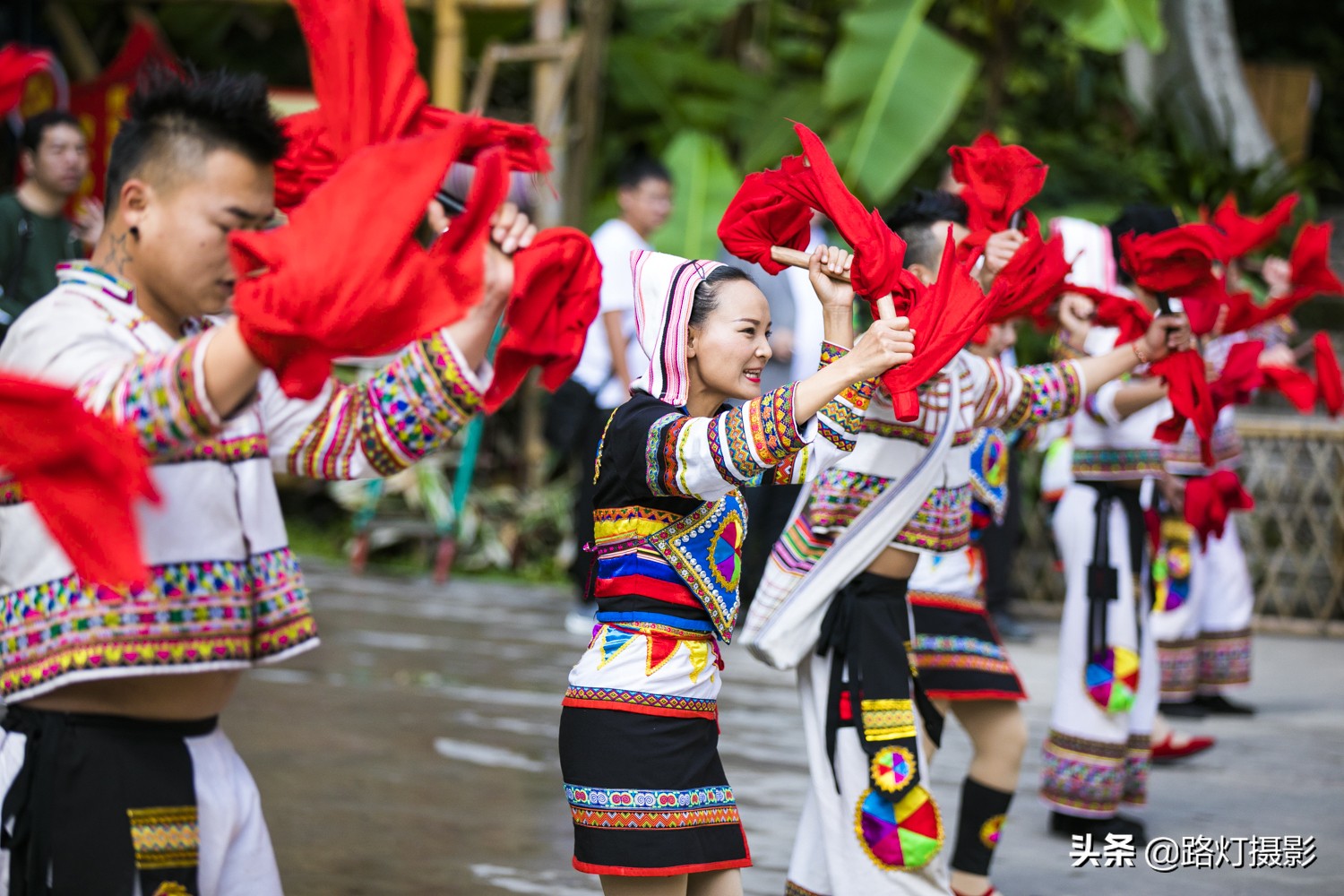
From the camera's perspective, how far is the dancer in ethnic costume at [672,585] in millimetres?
2785

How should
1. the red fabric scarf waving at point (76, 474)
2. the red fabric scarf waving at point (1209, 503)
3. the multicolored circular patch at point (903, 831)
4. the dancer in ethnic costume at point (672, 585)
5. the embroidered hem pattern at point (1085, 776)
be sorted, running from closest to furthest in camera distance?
the red fabric scarf waving at point (76, 474) → the dancer in ethnic costume at point (672, 585) → the multicolored circular patch at point (903, 831) → the embroidered hem pattern at point (1085, 776) → the red fabric scarf waving at point (1209, 503)

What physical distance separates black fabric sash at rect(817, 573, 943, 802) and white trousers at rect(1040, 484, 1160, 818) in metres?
1.11

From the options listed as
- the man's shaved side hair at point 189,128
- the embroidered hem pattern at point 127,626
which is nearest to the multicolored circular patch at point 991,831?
the embroidered hem pattern at point 127,626

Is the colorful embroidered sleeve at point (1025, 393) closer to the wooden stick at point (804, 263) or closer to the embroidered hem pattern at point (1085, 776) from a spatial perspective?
the wooden stick at point (804, 263)

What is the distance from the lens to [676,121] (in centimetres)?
1055

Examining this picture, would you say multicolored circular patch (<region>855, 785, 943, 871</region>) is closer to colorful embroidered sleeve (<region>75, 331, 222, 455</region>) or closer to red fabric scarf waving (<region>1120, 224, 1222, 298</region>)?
red fabric scarf waving (<region>1120, 224, 1222, 298</region>)

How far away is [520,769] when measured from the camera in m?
5.22

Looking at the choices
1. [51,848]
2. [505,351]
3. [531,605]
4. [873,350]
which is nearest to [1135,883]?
[873,350]

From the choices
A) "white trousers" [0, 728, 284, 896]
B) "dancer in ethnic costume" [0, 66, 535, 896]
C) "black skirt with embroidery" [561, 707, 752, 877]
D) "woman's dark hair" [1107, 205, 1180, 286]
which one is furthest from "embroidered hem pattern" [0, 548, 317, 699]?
"woman's dark hair" [1107, 205, 1180, 286]

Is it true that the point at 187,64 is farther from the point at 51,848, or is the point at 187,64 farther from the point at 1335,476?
the point at 1335,476

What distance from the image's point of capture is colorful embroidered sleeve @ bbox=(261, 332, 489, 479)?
227 cm

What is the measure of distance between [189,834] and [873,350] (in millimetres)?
1368

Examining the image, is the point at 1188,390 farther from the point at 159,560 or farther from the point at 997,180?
the point at 159,560

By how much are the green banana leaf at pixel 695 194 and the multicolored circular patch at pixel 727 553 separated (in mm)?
6036
